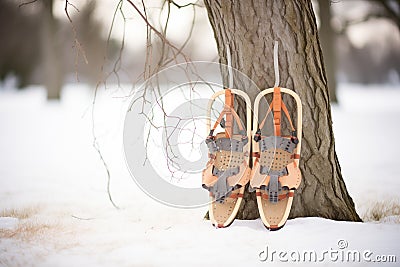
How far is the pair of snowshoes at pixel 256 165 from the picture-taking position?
203 cm

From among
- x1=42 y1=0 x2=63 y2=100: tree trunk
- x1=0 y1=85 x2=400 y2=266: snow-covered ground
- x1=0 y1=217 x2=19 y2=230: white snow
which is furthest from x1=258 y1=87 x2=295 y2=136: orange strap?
x1=42 y1=0 x2=63 y2=100: tree trunk

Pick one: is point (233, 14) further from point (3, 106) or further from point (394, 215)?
point (3, 106)

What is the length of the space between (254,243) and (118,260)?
56 cm

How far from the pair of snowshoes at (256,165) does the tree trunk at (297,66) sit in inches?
3.5

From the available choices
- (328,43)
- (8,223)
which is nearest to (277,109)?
(8,223)

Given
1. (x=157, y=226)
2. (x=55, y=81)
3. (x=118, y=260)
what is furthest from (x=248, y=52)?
(x=55, y=81)

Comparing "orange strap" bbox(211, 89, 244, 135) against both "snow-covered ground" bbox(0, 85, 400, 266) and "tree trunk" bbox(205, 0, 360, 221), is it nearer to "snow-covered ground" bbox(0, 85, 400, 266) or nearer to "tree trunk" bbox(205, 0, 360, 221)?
"tree trunk" bbox(205, 0, 360, 221)

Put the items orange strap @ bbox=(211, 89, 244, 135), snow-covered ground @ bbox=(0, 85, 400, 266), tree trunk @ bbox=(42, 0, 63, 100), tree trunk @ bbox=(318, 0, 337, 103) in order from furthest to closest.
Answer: tree trunk @ bbox=(42, 0, 63, 100) < tree trunk @ bbox=(318, 0, 337, 103) < orange strap @ bbox=(211, 89, 244, 135) < snow-covered ground @ bbox=(0, 85, 400, 266)

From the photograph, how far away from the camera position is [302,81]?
2090 mm

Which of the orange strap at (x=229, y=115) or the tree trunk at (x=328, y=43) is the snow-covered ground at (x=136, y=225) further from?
the tree trunk at (x=328, y=43)

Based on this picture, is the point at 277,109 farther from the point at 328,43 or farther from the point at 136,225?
the point at 328,43

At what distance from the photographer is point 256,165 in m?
2.05

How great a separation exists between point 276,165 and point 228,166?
223 millimetres

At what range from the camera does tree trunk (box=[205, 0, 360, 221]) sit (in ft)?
6.73
